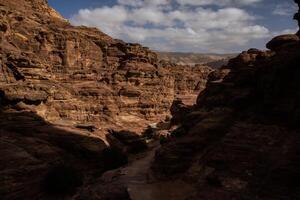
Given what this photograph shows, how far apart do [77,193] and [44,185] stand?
3.05 meters

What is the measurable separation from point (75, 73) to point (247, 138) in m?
41.1

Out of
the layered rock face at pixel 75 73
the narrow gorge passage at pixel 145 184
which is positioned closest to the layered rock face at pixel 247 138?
the narrow gorge passage at pixel 145 184

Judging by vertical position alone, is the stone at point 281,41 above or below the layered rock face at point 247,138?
above

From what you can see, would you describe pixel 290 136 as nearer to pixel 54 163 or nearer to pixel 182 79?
pixel 54 163

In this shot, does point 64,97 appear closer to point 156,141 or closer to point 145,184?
point 156,141

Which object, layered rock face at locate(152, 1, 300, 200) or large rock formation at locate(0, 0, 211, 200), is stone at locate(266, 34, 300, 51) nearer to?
layered rock face at locate(152, 1, 300, 200)

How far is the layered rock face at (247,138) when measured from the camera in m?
27.2

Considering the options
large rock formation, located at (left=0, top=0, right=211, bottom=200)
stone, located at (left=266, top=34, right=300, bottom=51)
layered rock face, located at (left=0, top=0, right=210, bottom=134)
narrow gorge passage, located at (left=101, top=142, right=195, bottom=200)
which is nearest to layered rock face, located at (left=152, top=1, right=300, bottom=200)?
stone, located at (left=266, top=34, right=300, bottom=51)

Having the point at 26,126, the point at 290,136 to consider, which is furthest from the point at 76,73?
the point at 290,136

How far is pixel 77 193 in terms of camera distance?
32.3 m

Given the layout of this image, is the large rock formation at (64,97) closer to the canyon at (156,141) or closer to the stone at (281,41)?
the canyon at (156,141)

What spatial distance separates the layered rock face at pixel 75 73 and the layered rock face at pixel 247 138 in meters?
18.8

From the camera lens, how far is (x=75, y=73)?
6525cm

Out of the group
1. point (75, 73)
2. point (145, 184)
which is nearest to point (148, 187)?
point (145, 184)
